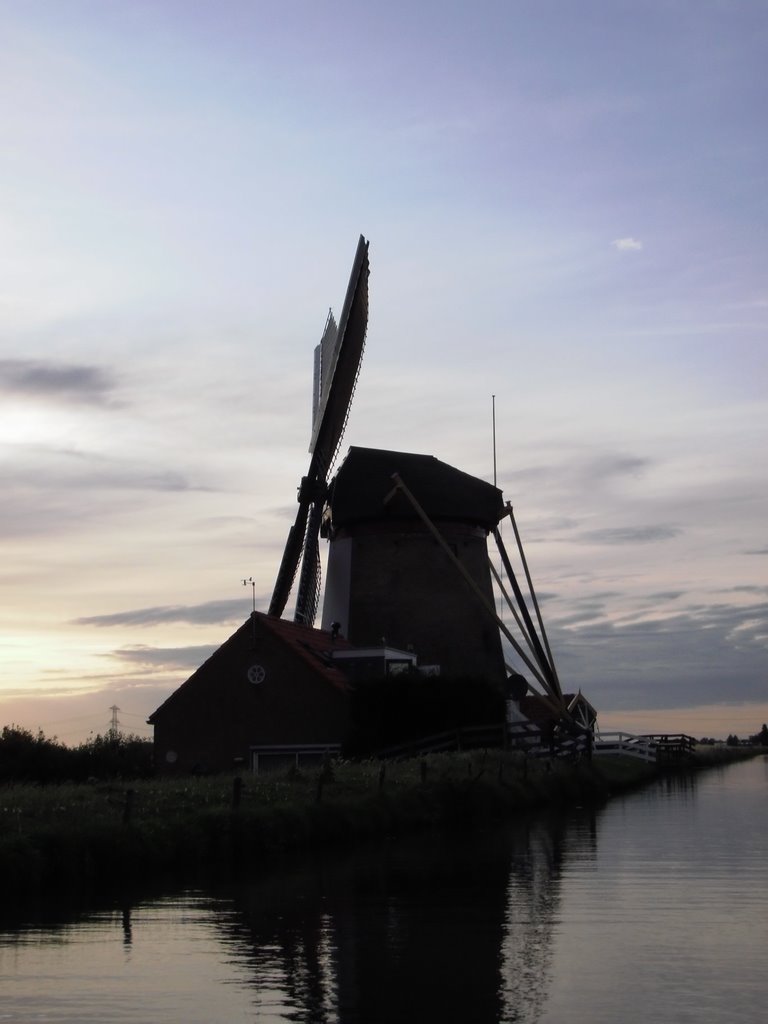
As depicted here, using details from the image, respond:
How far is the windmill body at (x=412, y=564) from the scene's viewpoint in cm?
4406

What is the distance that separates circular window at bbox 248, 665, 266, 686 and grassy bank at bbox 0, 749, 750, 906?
884 centimetres

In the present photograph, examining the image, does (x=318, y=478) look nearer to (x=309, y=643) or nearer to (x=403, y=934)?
(x=309, y=643)

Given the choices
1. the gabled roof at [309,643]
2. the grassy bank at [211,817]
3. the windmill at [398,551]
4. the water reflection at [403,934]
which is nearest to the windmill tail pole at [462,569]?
the windmill at [398,551]

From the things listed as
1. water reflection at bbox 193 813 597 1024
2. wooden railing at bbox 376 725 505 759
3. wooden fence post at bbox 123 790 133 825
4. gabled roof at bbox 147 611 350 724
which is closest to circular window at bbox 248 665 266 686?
gabled roof at bbox 147 611 350 724

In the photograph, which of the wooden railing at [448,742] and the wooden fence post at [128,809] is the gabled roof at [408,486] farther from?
the wooden fence post at [128,809]

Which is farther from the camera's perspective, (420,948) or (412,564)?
(412,564)

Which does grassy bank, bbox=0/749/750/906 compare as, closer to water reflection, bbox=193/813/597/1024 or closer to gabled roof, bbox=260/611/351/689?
water reflection, bbox=193/813/597/1024

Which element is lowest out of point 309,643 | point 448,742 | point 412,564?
point 448,742

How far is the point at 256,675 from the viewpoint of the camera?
124 feet

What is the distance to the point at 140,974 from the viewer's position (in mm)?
10820

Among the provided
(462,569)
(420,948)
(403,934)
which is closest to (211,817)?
(403,934)

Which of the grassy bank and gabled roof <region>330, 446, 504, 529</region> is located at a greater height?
gabled roof <region>330, 446, 504, 529</region>

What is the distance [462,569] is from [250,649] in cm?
780

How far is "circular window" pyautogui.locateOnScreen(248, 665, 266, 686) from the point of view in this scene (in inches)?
1481
